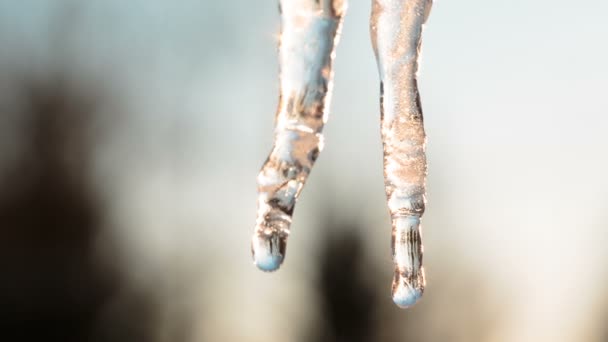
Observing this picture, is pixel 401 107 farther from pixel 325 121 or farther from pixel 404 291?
pixel 404 291

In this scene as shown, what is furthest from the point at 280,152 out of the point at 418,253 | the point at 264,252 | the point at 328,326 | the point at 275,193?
the point at 328,326

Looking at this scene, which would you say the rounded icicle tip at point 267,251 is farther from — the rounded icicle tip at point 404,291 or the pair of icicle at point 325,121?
the rounded icicle tip at point 404,291

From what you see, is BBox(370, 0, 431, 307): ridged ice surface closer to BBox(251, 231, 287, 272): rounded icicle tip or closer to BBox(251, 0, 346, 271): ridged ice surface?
BBox(251, 0, 346, 271): ridged ice surface

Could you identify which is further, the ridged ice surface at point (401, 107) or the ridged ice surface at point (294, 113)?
the ridged ice surface at point (401, 107)

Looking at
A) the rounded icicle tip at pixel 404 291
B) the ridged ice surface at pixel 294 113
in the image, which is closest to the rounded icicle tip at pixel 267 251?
the ridged ice surface at pixel 294 113

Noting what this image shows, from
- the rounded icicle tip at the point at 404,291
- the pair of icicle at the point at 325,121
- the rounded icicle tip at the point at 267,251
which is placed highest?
the pair of icicle at the point at 325,121

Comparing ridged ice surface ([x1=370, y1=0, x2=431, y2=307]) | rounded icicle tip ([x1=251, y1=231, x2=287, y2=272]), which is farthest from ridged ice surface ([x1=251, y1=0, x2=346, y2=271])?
ridged ice surface ([x1=370, y1=0, x2=431, y2=307])

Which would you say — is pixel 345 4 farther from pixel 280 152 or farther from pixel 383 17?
pixel 280 152

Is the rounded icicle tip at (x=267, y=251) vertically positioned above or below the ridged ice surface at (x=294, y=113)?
below
